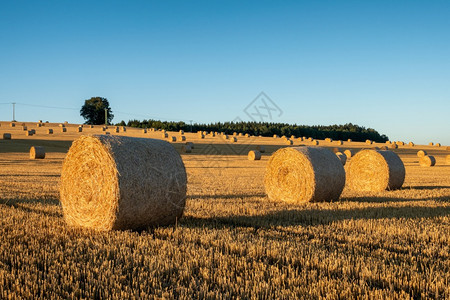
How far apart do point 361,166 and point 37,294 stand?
44.5ft

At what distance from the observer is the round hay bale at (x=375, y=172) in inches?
584

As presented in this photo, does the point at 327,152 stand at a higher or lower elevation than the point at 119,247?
higher

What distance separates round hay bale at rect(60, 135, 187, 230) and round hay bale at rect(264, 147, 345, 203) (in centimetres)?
440

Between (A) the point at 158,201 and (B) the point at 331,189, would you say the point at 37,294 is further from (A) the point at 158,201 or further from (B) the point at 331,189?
(B) the point at 331,189

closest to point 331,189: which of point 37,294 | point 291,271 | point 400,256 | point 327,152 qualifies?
point 327,152

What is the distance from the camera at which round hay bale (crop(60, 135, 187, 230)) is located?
7.17m

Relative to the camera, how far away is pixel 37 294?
423 centimetres

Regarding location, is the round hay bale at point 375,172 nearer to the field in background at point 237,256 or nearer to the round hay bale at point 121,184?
the field in background at point 237,256

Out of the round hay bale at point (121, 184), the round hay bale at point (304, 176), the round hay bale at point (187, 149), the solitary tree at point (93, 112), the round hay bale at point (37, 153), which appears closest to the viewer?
the round hay bale at point (121, 184)

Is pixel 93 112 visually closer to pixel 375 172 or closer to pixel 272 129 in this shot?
pixel 272 129

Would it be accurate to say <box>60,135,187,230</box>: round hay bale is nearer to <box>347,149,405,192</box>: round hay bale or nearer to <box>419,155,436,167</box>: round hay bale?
<box>347,149,405,192</box>: round hay bale

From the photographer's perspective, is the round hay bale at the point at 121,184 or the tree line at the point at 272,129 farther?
the tree line at the point at 272,129

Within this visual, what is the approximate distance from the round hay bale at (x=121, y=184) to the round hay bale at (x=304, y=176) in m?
4.40

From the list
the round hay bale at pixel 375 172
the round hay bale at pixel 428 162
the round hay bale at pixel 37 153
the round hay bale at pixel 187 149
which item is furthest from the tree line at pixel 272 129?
the round hay bale at pixel 375 172
